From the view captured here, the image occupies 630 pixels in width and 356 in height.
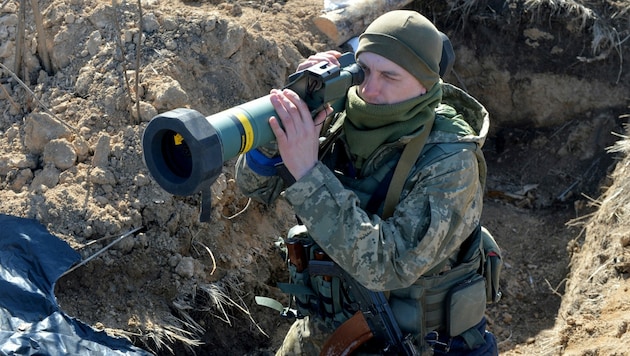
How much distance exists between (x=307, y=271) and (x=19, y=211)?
1464 millimetres

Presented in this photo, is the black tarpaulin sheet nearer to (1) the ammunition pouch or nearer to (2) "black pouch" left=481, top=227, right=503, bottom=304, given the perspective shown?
(1) the ammunition pouch

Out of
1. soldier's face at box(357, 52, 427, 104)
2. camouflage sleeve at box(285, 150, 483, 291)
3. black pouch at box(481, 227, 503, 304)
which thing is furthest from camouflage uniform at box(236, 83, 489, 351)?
black pouch at box(481, 227, 503, 304)

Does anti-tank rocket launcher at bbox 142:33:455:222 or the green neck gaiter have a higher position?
anti-tank rocket launcher at bbox 142:33:455:222

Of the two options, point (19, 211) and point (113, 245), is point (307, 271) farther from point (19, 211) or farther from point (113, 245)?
point (19, 211)

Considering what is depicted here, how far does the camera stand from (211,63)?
4359 millimetres

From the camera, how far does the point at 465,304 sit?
2.77m

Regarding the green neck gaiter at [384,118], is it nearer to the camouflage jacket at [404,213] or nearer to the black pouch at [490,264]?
the camouflage jacket at [404,213]

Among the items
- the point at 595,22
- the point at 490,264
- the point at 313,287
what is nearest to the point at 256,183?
the point at 313,287

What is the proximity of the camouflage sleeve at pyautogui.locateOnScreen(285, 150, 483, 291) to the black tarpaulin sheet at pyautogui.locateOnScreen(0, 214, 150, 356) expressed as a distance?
110 centimetres

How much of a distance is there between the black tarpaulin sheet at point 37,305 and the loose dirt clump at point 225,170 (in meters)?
0.19

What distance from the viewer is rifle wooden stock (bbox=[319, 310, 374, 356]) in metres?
2.76

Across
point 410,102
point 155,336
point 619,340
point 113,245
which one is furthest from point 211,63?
point 619,340

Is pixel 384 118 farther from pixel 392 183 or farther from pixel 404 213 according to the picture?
pixel 404 213

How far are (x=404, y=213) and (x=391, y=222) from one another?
49 mm
